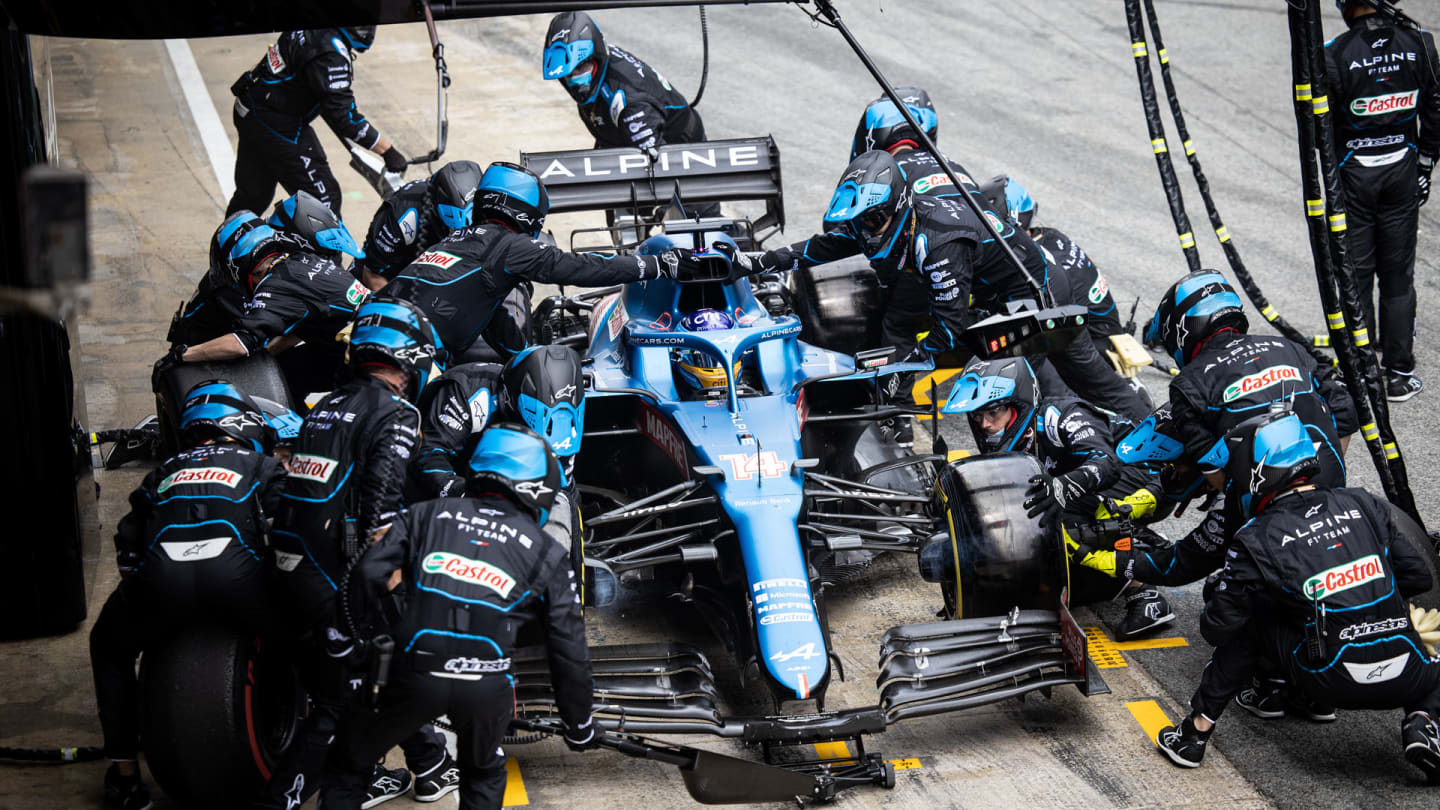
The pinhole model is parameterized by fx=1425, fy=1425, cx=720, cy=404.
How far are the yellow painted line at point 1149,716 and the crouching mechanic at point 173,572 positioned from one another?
3.97 meters

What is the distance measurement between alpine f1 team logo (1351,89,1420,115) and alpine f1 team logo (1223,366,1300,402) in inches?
150

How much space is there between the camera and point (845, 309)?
9.27 meters

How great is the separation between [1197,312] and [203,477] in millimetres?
4680

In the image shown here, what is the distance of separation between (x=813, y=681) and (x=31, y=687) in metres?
3.73

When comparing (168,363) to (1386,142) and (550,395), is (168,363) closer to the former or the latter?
(550,395)

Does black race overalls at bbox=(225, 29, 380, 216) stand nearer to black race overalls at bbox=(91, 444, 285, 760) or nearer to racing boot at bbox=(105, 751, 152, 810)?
black race overalls at bbox=(91, 444, 285, 760)

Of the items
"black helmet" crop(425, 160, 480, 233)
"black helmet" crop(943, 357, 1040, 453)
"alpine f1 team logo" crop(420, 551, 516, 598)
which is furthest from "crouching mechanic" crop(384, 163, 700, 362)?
"alpine f1 team logo" crop(420, 551, 516, 598)

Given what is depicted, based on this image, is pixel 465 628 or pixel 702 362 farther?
pixel 702 362

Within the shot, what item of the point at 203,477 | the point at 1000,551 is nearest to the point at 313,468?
the point at 203,477

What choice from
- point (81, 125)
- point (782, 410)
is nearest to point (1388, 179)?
point (782, 410)

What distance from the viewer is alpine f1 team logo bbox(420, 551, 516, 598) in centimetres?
511

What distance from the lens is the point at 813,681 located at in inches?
235

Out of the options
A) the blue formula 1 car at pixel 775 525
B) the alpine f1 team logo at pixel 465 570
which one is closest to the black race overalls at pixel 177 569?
the alpine f1 team logo at pixel 465 570

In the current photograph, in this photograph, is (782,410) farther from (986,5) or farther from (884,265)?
(986,5)
